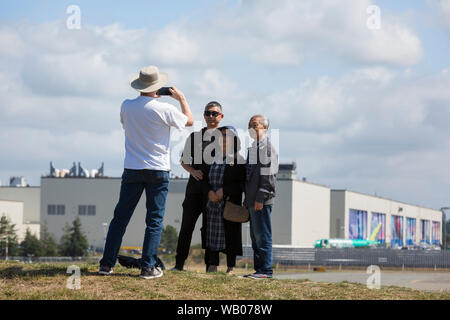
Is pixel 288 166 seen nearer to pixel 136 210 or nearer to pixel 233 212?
pixel 136 210

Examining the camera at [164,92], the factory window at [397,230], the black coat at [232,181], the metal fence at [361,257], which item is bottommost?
the metal fence at [361,257]

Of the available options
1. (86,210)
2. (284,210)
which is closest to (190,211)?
(284,210)

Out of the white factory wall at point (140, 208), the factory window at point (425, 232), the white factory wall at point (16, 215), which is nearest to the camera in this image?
the white factory wall at point (140, 208)

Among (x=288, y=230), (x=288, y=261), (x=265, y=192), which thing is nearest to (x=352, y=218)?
(x=288, y=230)

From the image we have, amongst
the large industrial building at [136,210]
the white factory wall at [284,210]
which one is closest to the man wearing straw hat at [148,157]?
the large industrial building at [136,210]

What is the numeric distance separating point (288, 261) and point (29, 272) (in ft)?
237

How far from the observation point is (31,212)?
389 feet

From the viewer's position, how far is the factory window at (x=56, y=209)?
103494mm

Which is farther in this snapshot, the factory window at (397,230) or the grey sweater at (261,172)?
the factory window at (397,230)

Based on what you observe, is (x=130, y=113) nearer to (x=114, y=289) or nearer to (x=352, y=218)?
(x=114, y=289)

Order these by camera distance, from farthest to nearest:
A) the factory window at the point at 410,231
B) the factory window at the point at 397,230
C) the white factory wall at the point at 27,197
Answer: the factory window at the point at 410,231, the factory window at the point at 397,230, the white factory wall at the point at 27,197

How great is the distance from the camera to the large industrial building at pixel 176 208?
9712cm

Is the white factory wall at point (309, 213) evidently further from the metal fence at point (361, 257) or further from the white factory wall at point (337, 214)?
the metal fence at point (361, 257)

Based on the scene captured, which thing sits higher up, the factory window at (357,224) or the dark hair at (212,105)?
the dark hair at (212,105)
